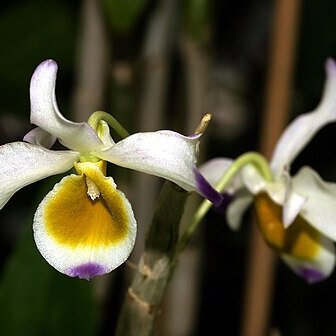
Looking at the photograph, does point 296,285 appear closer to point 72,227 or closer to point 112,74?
point 112,74

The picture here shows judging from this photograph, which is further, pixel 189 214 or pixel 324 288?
pixel 324 288

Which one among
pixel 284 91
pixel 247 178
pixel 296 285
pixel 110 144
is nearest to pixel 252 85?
pixel 296 285

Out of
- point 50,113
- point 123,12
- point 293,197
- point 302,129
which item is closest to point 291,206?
point 293,197

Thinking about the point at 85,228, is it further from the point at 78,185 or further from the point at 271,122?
the point at 271,122

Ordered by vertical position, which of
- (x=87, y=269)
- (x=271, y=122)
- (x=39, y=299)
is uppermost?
(x=87, y=269)

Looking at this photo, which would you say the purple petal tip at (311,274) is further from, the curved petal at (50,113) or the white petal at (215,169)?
the curved petal at (50,113)

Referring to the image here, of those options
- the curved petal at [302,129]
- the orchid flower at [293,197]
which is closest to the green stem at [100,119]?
the orchid flower at [293,197]
